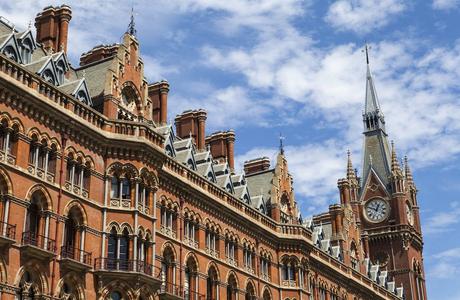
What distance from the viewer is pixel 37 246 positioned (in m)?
42.0

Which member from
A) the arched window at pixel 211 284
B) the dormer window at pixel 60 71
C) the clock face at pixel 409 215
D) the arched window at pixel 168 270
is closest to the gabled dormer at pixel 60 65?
the dormer window at pixel 60 71

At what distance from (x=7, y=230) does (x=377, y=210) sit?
7529 centimetres

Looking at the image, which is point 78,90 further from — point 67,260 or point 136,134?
point 67,260

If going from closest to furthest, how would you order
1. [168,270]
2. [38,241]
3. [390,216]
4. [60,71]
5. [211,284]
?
[38,241], [60,71], [168,270], [211,284], [390,216]

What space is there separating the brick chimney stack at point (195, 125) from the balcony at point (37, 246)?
27715mm

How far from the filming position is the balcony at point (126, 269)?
45.6 metres

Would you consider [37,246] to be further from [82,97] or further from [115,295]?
[82,97]

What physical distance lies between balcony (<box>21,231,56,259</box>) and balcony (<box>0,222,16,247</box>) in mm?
719

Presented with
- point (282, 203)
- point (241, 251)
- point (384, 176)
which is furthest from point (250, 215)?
point (384, 176)

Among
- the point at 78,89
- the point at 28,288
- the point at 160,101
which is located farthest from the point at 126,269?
the point at 160,101

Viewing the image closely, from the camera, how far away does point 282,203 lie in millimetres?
71938

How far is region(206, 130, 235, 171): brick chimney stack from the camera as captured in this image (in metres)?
73.1

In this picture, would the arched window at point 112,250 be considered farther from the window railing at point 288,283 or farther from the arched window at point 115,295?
the window railing at point 288,283

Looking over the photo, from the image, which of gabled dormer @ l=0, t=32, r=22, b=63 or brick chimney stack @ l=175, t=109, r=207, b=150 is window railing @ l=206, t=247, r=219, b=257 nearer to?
brick chimney stack @ l=175, t=109, r=207, b=150
